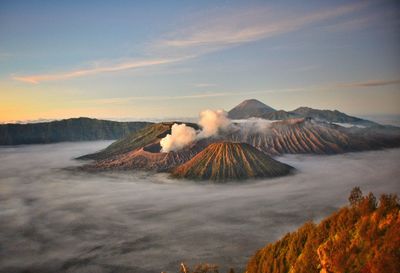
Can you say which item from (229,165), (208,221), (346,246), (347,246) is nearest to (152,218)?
(208,221)

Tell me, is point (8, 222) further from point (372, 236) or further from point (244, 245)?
point (372, 236)

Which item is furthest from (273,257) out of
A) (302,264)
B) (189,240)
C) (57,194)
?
(57,194)

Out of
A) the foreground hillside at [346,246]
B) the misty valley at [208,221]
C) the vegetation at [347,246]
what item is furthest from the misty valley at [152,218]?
the foreground hillside at [346,246]

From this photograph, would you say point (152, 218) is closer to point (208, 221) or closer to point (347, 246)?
point (208, 221)

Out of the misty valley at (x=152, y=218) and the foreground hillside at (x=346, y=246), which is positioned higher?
the foreground hillside at (x=346, y=246)

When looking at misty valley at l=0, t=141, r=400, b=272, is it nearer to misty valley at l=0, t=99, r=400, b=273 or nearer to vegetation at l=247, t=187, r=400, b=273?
misty valley at l=0, t=99, r=400, b=273

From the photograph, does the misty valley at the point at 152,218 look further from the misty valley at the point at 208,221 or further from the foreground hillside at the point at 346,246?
the foreground hillside at the point at 346,246
